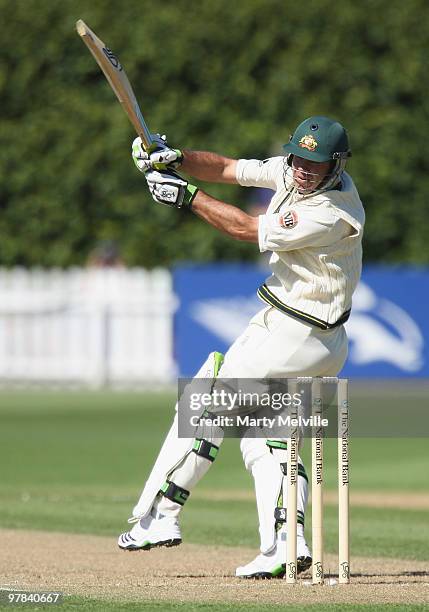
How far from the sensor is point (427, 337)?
57.6 feet

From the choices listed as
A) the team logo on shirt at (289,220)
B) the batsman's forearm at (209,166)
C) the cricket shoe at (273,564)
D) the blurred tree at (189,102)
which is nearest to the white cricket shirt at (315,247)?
the team logo on shirt at (289,220)

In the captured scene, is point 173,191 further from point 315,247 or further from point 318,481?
point 318,481

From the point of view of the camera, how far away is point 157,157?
6.51 metres

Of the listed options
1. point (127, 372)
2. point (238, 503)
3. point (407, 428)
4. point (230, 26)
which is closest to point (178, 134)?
point (230, 26)

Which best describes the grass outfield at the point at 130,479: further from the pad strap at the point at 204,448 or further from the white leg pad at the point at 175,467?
Result: the pad strap at the point at 204,448

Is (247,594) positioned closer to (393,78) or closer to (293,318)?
(293,318)

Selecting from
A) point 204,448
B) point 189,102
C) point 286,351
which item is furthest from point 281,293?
point 189,102

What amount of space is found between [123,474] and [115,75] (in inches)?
210

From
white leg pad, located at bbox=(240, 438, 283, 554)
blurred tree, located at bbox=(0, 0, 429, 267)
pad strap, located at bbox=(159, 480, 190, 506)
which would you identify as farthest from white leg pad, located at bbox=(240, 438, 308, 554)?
blurred tree, located at bbox=(0, 0, 429, 267)

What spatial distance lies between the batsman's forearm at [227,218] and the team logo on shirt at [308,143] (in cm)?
37

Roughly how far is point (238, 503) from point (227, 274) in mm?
7741

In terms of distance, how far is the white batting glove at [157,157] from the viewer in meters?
6.51

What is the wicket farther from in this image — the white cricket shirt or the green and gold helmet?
the green and gold helmet

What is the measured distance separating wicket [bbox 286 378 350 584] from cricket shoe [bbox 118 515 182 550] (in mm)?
579
